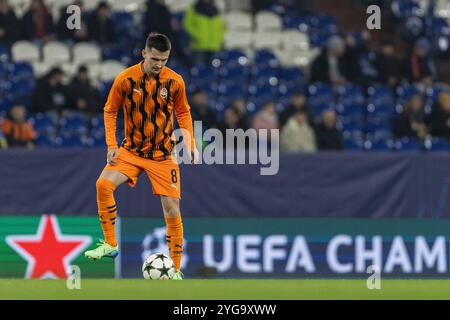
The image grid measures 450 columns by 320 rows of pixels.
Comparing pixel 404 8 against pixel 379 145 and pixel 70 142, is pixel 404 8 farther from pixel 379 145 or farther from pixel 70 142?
pixel 70 142

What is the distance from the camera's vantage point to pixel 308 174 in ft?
53.6

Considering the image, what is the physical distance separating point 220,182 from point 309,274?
172 cm

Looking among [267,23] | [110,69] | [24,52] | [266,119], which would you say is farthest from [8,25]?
[266,119]

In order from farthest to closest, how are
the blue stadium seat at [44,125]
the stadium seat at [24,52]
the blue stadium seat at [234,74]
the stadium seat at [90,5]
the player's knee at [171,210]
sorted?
the stadium seat at [90,5], the stadium seat at [24,52], the blue stadium seat at [234,74], the blue stadium seat at [44,125], the player's knee at [171,210]

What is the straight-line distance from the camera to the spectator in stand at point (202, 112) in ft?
59.2

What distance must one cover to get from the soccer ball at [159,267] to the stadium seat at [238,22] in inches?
412

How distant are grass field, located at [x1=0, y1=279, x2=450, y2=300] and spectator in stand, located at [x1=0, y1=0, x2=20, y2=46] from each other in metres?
8.61

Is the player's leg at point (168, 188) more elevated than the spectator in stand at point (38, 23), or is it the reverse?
the spectator in stand at point (38, 23)

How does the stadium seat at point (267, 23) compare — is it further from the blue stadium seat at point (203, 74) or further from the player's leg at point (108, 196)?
the player's leg at point (108, 196)

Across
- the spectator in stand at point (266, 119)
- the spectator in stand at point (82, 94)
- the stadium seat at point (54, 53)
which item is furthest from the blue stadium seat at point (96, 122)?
the stadium seat at point (54, 53)

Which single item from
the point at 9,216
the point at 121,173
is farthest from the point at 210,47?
the point at 121,173

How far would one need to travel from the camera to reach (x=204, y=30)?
20.8m

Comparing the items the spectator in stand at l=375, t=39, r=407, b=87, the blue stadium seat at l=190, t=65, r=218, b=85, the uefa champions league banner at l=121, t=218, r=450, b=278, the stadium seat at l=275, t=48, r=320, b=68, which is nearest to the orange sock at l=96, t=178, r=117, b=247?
the uefa champions league banner at l=121, t=218, r=450, b=278
